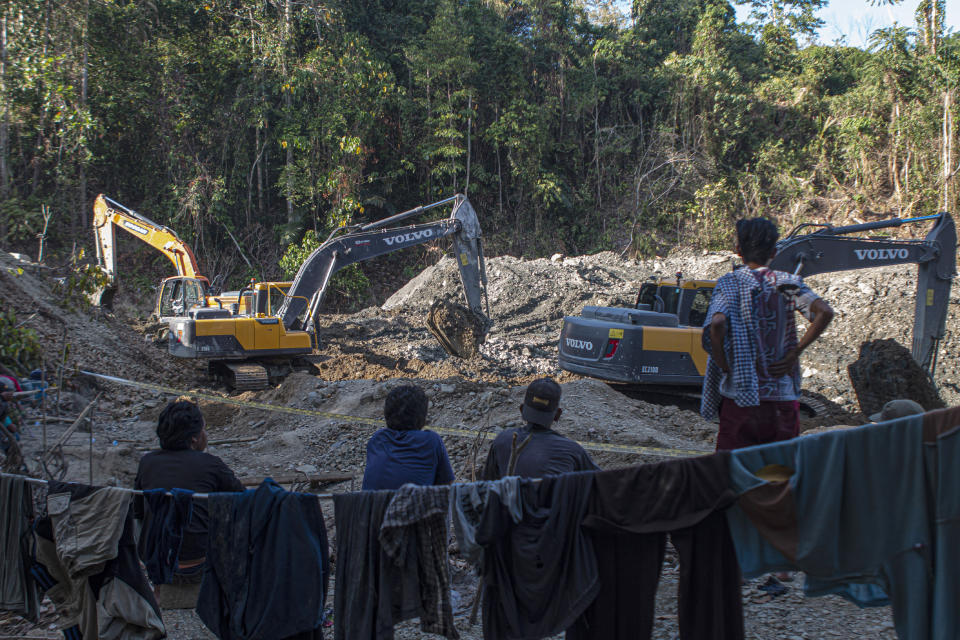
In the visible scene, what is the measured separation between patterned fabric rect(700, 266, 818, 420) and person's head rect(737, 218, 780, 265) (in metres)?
0.09

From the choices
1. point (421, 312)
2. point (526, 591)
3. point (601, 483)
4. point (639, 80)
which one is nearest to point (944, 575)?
point (601, 483)

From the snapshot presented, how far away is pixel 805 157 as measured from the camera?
27578mm

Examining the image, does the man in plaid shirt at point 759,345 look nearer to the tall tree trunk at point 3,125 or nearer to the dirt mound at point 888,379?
the dirt mound at point 888,379

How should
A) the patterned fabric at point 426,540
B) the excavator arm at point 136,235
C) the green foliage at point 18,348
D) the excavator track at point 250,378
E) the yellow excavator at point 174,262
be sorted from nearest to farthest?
the patterned fabric at point 426,540 → the green foliage at point 18,348 → the excavator track at point 250,378 → the yellow excavator at point 174,262 → the excavator arm at point 136,235

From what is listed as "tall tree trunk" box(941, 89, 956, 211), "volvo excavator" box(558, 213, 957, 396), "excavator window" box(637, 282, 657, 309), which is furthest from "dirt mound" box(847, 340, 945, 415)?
"tall tree trunk" box(941, 89, 956, 211)

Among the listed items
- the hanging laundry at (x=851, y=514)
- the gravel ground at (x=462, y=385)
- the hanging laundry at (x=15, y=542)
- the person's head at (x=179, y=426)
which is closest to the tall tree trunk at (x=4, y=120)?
the gravel ground at (x=462, y=385)

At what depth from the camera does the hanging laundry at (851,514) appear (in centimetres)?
240

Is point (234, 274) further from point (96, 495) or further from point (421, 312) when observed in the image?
point (96, 495)

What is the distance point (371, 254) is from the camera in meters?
14.0

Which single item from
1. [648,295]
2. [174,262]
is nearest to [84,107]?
[174,262]

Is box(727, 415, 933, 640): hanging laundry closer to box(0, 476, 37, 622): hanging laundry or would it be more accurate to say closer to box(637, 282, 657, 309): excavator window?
box(0, 476, 37, 622): hanging laundry

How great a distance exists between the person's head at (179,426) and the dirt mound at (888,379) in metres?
9.22

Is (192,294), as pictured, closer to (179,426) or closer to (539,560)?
(179,426)

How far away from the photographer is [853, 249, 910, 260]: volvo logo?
9688mm
